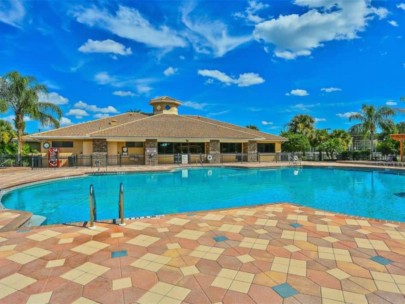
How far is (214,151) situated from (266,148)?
6302 mm

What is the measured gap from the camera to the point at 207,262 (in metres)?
3.45

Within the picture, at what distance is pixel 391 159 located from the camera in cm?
2294

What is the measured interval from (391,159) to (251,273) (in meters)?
25.7

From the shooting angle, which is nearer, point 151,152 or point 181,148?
point 151,152

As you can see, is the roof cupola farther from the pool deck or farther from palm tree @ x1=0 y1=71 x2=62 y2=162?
the pool deck

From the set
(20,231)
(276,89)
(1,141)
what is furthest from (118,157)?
(276,89)

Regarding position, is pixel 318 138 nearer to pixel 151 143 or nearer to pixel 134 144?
pixel 151 143

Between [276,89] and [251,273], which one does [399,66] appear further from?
[251,273]

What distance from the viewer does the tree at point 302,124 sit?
34275mm

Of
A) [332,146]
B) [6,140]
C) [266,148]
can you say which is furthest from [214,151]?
[6,140]

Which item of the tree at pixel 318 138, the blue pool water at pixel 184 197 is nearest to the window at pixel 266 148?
the tree at pixel 318 138

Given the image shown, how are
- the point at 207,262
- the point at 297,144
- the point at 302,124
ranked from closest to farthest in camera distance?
the point at 207,262 < the point at 297,144 < the point at 302,124

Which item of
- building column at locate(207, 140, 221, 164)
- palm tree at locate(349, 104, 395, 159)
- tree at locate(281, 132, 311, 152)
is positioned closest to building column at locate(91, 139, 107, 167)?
building column at locate(207, 140, 221, 164)

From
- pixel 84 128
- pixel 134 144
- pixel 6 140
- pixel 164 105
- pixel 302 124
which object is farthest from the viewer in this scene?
pixel 302 124
